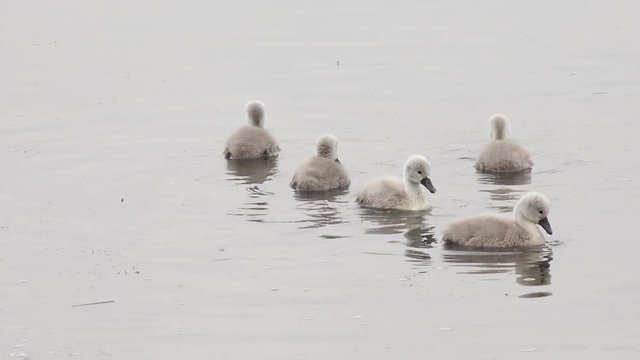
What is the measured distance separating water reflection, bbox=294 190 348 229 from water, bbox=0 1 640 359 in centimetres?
4

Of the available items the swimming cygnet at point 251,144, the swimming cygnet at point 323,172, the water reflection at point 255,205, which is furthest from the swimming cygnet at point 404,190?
the swimming cygnet at point 251,144

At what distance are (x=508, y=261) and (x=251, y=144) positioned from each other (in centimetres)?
549

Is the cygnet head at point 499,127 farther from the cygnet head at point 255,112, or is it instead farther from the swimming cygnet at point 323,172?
the cygnet head at point 255,112

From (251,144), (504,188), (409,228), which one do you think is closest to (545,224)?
(409,228)

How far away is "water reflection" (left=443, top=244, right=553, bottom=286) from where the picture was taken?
11.8 m

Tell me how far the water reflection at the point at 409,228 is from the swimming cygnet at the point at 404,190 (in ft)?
0.30

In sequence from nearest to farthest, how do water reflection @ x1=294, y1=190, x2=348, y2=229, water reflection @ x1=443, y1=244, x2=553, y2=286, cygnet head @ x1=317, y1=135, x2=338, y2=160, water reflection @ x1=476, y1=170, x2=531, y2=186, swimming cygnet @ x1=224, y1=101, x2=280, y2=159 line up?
water reflection @ x1=443, y1=244, x2=553, y2=286, water reflection @ x1=294, y1=190, x2=348, y2=229, water reflection @ x1=476, y1=170, x2=531, y2=186, cygnet head @ x1=317, y1=135, x2=338, y2=160, swimming cygnet @ x1=224, y1=101, x2=280, y2=159

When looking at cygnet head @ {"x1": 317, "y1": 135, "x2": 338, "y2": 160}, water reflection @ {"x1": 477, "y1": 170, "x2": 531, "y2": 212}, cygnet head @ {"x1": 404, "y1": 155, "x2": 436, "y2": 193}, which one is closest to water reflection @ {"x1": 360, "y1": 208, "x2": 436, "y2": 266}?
cygnet head @ {"x1": 404, "y1": 155, "x2": 436, "y2": 193}

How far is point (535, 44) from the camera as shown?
928 inches

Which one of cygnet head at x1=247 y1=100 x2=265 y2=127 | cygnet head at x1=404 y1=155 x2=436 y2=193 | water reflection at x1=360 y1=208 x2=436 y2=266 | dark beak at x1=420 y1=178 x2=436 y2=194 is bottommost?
water reflection at x1=360 y1=208 x2=436 y2=266

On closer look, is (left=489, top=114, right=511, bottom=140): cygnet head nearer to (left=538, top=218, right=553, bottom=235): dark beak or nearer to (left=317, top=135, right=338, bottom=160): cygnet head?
(left=317, top=135, right=338, bottom=160): cygnet head

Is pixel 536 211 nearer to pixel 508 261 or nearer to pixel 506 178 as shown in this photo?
pixel 508 261

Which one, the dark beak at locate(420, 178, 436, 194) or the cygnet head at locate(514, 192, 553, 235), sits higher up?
the dark beak at locate(420, 178, 436, 194)

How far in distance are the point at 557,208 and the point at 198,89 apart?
28.0ft
